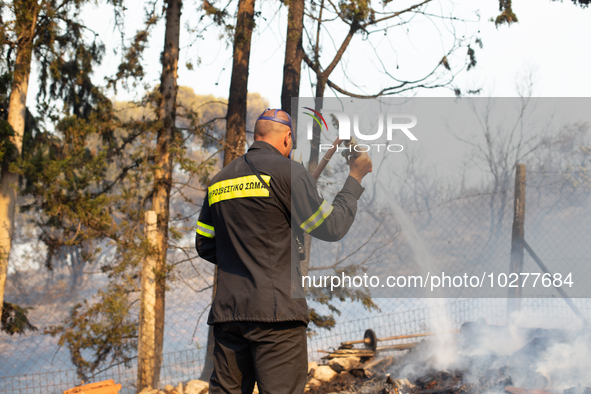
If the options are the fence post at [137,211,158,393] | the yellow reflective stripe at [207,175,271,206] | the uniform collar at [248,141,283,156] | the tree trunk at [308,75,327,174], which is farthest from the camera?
the tree trunk at [308,75,327,174]

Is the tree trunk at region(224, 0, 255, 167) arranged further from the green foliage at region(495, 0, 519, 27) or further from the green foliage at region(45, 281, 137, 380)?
the green foliage at region(495, 0, 519, 27)

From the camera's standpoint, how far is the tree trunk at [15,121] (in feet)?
17.0

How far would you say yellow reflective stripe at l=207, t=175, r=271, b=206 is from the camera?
2.19 meters

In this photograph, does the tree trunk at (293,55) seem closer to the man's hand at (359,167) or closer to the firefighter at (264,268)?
the man's hand at (359,167)

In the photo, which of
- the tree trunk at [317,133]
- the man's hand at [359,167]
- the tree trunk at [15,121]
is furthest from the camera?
the tree trunk at [317,133]

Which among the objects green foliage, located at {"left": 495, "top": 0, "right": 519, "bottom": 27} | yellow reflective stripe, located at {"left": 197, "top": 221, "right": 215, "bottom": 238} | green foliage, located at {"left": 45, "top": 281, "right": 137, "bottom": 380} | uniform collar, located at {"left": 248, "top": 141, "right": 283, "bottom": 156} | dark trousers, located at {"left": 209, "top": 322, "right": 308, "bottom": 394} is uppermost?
green foliage, located at {"left": 495, "top": 0, "right": 519, "bottom": 27}

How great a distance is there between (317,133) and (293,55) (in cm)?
140

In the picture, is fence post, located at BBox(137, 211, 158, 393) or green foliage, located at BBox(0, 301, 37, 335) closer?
fence post, located at BBox(137, 211, 158, 393)

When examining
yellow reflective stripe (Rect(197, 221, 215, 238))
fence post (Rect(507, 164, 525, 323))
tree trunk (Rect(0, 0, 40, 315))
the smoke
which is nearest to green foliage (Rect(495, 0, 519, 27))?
fence post (Rect(507, 164, 525, 323))

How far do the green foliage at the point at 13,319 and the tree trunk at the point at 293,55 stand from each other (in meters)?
4.41

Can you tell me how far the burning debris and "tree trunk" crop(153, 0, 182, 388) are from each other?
223cm

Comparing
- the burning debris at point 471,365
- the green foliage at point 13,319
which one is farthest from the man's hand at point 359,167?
the green foliage at point 13,319

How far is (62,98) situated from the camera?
259 inches

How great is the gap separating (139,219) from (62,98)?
8.13 ft
